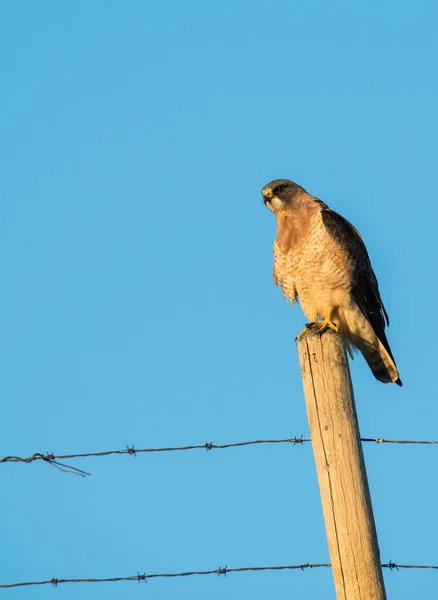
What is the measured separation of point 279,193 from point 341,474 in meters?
3.92

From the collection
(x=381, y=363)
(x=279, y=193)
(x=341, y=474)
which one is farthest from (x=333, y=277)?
(x=341, y=474)

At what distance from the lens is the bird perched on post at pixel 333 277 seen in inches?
258

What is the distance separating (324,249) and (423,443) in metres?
2.56

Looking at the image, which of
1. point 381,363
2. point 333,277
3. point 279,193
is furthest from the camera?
point 279,193

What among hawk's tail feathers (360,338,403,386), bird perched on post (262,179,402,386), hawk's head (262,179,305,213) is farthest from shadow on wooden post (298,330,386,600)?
hawk's head (262,179,305,213)

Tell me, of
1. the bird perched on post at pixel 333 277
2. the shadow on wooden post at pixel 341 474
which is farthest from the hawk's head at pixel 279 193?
the shadow on wooden post at pixel 341 474

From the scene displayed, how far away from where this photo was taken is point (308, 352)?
3.89m

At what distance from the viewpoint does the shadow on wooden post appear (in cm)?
355

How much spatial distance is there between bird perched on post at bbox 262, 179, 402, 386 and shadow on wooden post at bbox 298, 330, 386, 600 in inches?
101

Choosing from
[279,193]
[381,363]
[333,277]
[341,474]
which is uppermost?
[279,193]

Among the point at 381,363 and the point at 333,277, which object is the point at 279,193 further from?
the point at 381,363

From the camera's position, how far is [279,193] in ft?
23.8

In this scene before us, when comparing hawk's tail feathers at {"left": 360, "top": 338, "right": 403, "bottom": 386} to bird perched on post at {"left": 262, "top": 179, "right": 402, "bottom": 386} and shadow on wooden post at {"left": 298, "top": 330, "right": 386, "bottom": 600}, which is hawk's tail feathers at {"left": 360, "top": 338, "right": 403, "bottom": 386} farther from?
shadow on wooden post at {"left": 298, "top": 330, "right": 386, "bottom": 600}

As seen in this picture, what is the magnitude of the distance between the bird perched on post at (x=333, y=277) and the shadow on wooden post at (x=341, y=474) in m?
2.57
